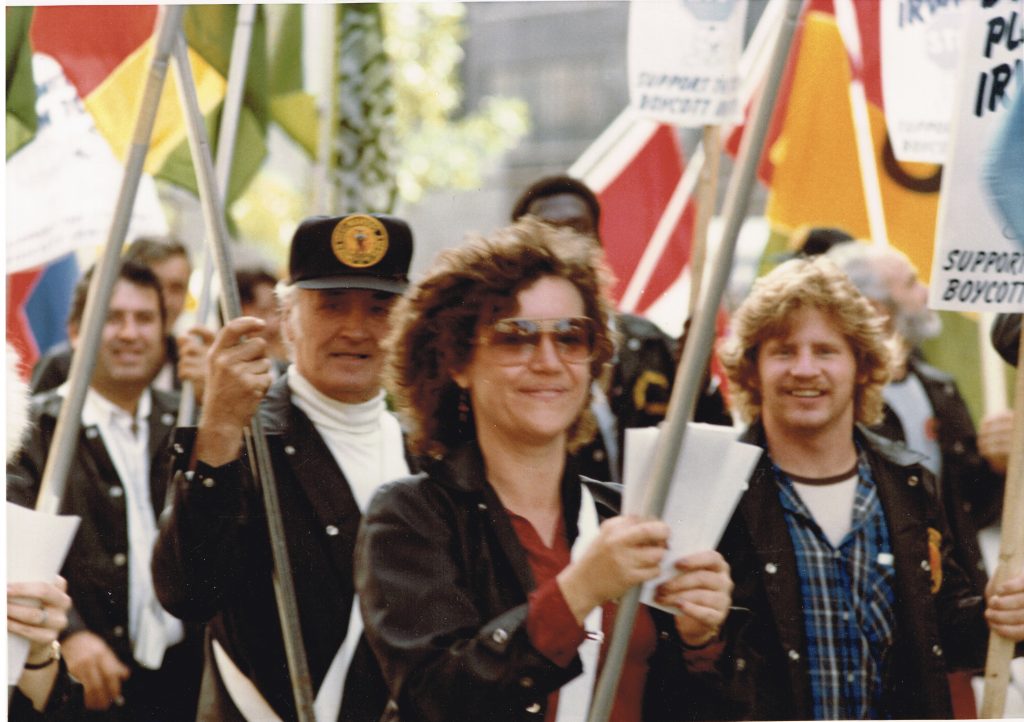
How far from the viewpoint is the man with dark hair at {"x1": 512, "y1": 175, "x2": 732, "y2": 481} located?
4340 millimetres

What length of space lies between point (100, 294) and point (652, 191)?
318 centimetres

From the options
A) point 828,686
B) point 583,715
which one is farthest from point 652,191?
point 583,715

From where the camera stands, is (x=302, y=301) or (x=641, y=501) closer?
(x=641, y=501)

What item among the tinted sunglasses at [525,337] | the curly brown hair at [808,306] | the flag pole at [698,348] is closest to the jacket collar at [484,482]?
the tinted sunglasses at [525,337]

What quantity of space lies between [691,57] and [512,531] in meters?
2.33

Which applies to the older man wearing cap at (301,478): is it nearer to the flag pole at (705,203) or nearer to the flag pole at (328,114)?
the flag pole at (705,203)

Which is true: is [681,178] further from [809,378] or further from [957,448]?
[809,378]

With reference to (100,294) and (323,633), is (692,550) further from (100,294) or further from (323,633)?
Answer: (100,294)

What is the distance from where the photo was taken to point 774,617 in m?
3.31

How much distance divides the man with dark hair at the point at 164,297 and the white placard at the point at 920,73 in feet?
8.28

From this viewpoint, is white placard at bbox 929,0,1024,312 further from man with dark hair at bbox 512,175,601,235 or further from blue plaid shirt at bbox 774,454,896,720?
man with dark hair at bbox 512,175,601,235

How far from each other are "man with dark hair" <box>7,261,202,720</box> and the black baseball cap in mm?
889

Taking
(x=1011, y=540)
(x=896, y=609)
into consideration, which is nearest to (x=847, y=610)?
(x=896, y=609)

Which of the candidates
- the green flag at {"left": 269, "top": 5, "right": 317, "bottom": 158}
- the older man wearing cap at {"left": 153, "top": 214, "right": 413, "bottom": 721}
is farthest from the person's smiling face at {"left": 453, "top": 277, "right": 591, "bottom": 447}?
the green flag at {"left": 269, "top": 5, "right": 317, "bottom": 158}
